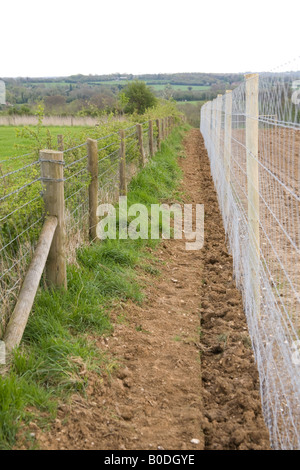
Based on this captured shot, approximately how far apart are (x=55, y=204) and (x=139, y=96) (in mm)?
33998

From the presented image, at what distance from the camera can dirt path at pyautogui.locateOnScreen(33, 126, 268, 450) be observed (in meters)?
3.02

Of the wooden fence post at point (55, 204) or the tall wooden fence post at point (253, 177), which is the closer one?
the wooden fence post at point (55, 204)

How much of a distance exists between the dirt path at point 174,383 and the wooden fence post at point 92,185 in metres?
1.02

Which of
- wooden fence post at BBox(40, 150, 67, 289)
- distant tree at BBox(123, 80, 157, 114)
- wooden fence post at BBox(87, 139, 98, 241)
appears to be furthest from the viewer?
distant tree at BBox(123, 80, 157, 114)

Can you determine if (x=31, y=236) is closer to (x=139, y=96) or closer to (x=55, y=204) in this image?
(x=55, y=204)

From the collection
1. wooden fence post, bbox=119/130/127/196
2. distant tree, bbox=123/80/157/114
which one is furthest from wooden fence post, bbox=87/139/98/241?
distant tree, bbox=123/80/157/114

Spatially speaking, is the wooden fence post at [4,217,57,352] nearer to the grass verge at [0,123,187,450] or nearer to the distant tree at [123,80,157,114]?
the grass verge at [0,123,187,450]

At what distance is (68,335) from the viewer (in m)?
3.82

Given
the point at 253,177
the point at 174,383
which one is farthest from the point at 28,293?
the point at 253,177

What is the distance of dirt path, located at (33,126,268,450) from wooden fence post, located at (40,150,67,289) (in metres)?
0.73

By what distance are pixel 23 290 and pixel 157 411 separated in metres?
1.31

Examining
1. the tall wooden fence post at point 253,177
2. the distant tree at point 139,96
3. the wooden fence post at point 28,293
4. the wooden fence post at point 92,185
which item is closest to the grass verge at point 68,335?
the wooden fence post at point 28,293

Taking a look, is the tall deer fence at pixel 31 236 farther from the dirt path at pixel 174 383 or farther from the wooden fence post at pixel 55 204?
the dirt path at pixel 174 383

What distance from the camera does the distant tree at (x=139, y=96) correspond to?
118 ft
